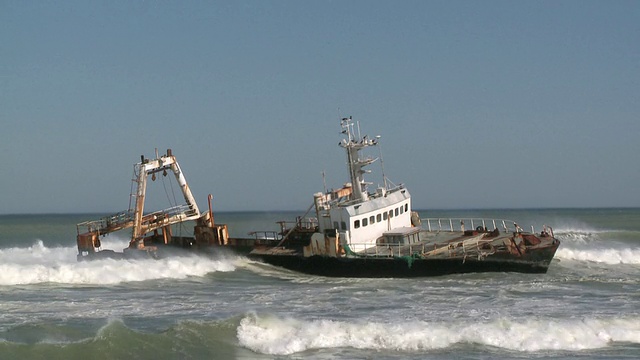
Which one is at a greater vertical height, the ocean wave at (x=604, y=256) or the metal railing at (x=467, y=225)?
the metal railing at (x=467, y=225)

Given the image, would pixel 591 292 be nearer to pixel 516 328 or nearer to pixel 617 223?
pixel 516 328

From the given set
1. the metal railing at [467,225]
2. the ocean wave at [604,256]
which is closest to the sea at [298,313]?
the metal railing at [467,225]

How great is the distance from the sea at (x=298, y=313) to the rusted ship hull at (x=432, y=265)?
339mm

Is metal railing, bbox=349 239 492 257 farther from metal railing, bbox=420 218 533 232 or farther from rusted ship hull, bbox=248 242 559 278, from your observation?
metal railing, bbox=420 218 533 232

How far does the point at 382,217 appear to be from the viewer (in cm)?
3447

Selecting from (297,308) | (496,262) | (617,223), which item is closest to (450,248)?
(496,262)

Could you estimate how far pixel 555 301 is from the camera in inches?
1026

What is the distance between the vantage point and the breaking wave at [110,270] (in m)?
32.2

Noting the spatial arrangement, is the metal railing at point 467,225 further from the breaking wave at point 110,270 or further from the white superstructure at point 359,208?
the breaking wave at point 110,270

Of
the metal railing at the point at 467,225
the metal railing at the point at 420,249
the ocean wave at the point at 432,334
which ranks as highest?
the metal railing at the point at 467,225

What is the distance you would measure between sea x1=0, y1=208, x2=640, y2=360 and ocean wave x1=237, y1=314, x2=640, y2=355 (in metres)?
0.03

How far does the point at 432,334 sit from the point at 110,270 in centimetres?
1726

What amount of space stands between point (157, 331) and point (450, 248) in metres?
14.1

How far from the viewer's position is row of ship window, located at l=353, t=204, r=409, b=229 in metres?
33.2
